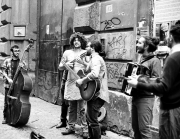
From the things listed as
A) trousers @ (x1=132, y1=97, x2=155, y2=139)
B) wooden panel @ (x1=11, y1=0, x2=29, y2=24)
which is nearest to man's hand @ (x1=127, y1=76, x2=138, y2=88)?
trousers @ (x1=132, y1=97, x2=155, y2=139)

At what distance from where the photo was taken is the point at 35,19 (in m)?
11.1

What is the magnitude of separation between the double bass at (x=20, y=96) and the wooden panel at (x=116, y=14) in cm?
154

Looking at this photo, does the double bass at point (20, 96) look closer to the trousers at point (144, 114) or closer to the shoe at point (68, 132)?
the shoe at point (68, 132)

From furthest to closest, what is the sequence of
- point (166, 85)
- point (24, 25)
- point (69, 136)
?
1. point (24, 25)
2. point (69, 136)
3. point (166, 85)

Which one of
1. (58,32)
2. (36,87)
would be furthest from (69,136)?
(36,87)

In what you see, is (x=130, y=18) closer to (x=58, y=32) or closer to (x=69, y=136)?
(x=69, y=136)

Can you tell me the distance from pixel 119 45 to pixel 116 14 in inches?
23.9

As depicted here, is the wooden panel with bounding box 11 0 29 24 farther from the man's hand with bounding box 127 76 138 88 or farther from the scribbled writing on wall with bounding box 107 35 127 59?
the man's hand with bounding box 127 76 138 88

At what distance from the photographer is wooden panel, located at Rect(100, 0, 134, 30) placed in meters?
6.03

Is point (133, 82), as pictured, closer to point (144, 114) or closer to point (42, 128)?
point (144, 114)

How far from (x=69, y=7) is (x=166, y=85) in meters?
6.10

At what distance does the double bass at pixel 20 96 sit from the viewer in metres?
6.03

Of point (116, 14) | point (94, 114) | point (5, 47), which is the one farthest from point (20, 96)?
point (5, 47)

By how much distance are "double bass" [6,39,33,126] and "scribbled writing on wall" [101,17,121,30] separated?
1.50 meters
